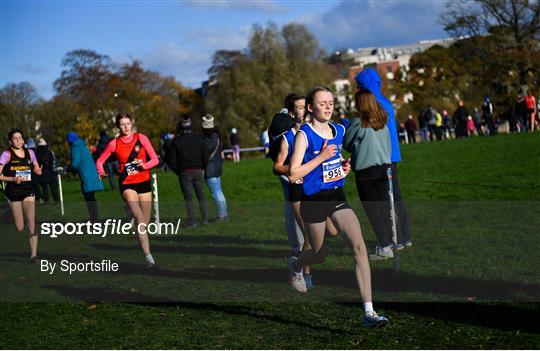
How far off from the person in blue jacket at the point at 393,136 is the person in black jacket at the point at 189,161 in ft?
21.2

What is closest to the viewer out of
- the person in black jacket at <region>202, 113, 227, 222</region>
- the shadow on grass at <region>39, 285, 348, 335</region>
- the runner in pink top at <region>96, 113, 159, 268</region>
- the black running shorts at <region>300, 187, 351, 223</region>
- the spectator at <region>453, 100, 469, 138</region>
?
the black running shorts at <region>300, 187, 351, 223</region>

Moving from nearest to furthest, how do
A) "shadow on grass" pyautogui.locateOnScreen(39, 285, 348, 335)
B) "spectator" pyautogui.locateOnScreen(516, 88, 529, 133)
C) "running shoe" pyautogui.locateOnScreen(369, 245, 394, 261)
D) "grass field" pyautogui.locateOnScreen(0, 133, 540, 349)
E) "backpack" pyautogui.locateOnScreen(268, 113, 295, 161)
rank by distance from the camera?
1. "grass field" pyautogui.locateOnScreen(0, 133, 540, 349)
2. "shadow on grass" pyautogui.locateOnScreen(39, 285, 348, 335)
3. "backpack" pyautogui.locateOnScreen(268, 113, 295, 161)
4. "running shoe" pyautogui.locateOnScreen(369, 245, 394, 261)
5. "spectator" pyautogui.locateOnScreen(516, 88, 529, 133)

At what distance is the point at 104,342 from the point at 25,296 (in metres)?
3.41

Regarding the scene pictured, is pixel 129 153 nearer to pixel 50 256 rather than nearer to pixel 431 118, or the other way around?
pixel 50 256

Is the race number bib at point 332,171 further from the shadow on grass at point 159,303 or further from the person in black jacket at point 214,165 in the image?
the person in black jacket at point 214,165

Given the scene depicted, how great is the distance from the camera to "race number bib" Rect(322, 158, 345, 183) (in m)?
7.49

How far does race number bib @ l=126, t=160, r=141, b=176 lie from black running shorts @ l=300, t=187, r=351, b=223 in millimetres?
4511

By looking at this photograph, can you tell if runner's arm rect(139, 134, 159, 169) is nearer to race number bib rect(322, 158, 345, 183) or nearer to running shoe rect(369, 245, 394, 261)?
running shoe rect(369, 245, 394, 261)

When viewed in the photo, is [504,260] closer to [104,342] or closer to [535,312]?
[535,312]

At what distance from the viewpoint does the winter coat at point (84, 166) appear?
18859 millimetres

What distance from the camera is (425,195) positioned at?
19.4 meters

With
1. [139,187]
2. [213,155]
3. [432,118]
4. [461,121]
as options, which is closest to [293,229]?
[139,187]

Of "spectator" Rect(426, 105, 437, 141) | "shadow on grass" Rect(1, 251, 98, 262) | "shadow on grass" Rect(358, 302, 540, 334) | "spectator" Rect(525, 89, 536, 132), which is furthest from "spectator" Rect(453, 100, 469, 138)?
"shadow on grass" Rect(358, 302, 540, 334)

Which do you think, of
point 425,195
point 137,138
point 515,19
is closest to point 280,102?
→ point 515,19
